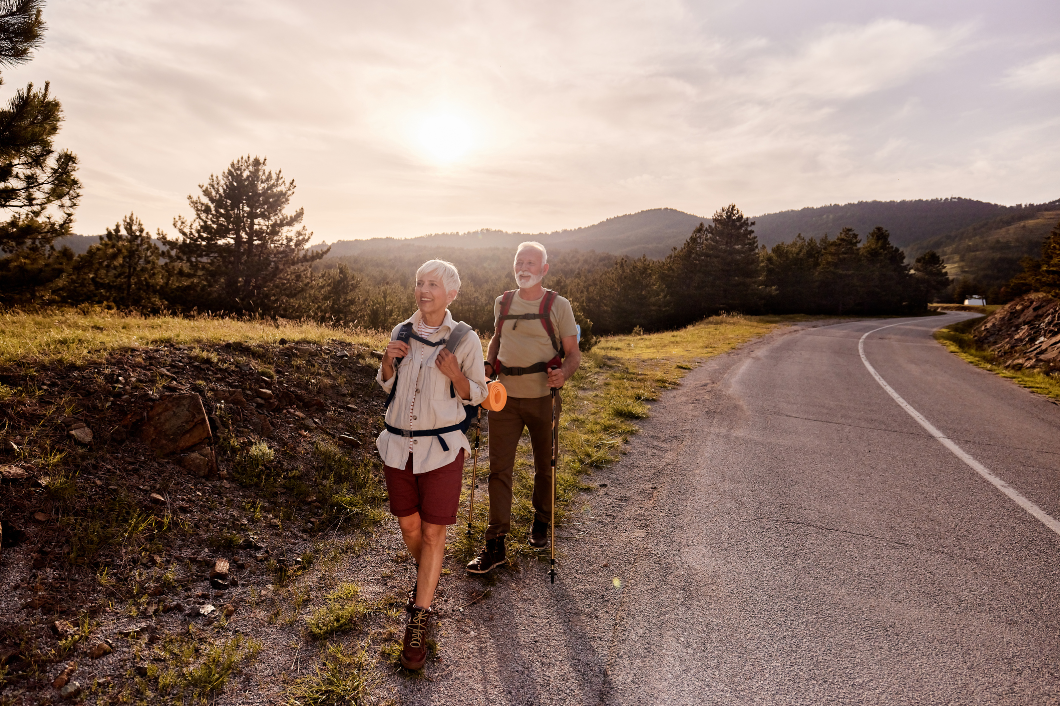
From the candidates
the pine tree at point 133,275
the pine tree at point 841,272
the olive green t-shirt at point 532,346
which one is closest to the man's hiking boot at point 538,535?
the olive green t-shirt at point 532,346

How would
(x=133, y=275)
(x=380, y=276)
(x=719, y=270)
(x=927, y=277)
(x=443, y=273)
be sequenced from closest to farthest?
(x=443, y=273) < (x=133, y=275) < (x=719, y=270) < (x=927, y=277) < (x=380, y=276)

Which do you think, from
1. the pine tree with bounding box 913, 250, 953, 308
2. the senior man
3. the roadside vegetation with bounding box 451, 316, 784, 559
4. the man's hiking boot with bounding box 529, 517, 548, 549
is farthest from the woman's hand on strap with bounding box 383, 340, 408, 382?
the pine tree with bounding box 913, 250, 953, 308

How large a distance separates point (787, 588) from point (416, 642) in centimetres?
266

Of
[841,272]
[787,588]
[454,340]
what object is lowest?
[787,588]

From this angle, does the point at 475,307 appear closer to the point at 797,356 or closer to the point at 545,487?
the point at 797,356

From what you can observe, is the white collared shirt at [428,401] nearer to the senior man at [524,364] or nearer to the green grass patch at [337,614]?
the senior man at [524,364]

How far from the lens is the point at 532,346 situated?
3.99 m

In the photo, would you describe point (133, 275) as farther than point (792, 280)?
No

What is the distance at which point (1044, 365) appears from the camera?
44.1 ft

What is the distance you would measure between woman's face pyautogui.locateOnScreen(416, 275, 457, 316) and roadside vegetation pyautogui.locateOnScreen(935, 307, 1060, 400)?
46.7ft

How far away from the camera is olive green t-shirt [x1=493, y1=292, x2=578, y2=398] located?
13.1ft

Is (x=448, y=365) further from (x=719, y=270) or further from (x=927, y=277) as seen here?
(x=927, y=277)

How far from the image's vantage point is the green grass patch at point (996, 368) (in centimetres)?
1171

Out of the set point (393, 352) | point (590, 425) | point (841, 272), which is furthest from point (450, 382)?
point (841, 272)
